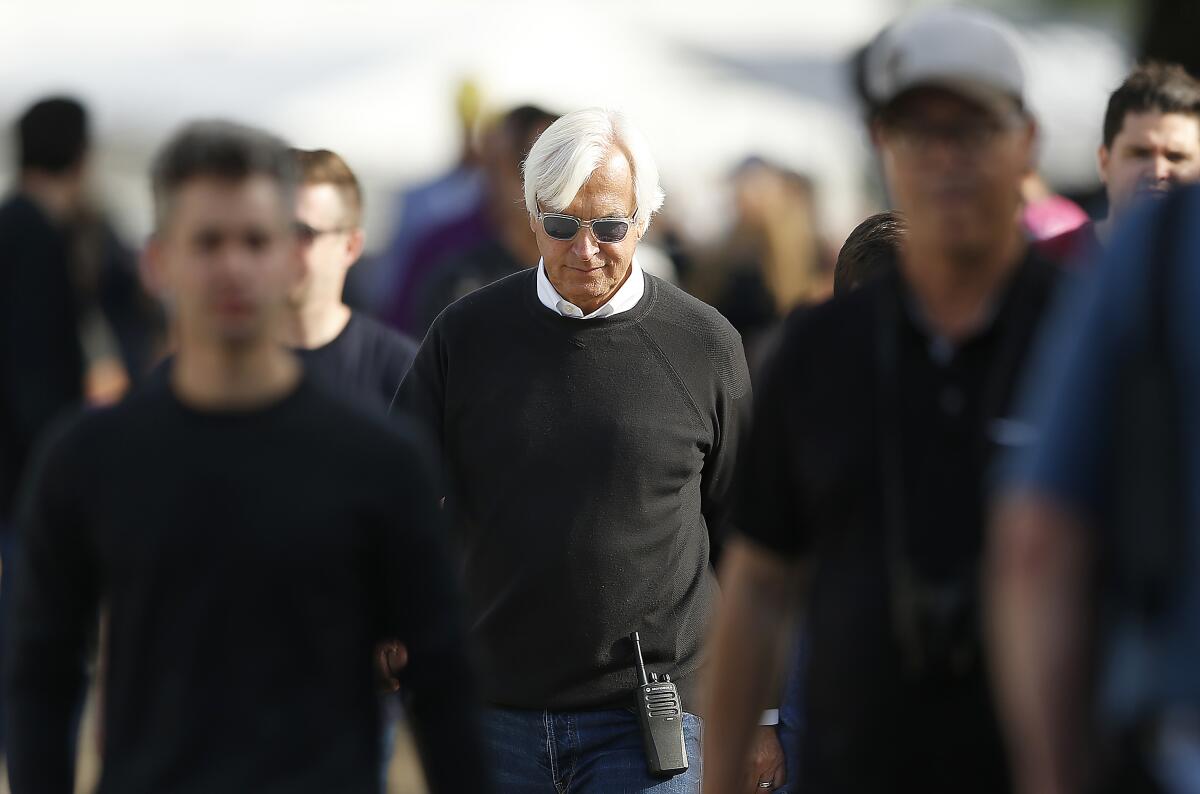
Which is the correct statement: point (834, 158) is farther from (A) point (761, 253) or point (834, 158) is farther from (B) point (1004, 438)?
(B) point (1004, 438)

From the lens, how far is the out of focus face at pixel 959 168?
3.28 m

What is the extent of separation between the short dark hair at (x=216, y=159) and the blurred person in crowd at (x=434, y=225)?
5.82 m

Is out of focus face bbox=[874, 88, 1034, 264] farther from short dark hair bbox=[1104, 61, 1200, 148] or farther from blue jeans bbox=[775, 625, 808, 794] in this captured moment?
short dark hair bbox=[1104, 61, 1200, 148]

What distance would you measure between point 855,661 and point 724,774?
22.0 inches

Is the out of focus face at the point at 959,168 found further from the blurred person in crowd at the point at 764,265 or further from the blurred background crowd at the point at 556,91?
the blurred background crowd at the point at 556,91

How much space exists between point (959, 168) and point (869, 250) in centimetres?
159

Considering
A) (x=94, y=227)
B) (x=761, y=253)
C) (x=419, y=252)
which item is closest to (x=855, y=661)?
(x=94, y=227)

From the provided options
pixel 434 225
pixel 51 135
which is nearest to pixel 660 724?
pixel 51 135

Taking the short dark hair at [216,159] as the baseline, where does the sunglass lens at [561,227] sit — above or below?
below

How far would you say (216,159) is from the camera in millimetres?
3516

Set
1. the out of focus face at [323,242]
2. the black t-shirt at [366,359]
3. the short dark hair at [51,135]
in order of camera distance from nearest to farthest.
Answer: the black t-shirt at [366,359] → the out of focus face at [323,242] → the short dark hair at [51,135]

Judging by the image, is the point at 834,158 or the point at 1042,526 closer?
the point at 1042,526

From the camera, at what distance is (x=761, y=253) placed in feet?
37.0

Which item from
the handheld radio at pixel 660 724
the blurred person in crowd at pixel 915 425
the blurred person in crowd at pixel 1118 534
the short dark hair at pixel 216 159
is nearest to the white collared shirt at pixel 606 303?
the handheld radio at pixel 660 724
